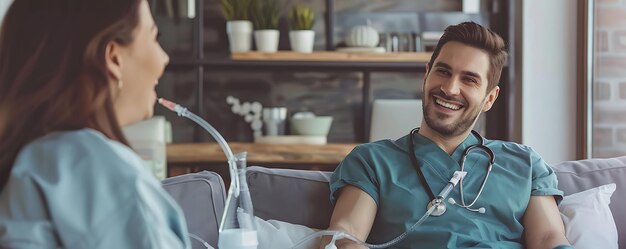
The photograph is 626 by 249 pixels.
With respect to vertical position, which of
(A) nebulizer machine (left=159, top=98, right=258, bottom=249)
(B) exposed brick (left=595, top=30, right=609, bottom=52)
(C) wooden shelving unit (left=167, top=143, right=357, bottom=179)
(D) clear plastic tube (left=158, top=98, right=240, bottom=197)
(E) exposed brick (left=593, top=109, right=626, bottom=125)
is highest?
(B) exposed brick (left=595, top=30, right=609, bottom=52)

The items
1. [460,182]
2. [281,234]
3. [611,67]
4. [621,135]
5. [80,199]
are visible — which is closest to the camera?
[80,199]

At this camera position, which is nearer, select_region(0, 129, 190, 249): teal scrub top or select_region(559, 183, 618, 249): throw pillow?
select_region(0, 129, 190, 249): teal scrub top

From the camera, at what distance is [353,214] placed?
2182mm

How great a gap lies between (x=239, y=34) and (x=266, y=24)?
0.16 m

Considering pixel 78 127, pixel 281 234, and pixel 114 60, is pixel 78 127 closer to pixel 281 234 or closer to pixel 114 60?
pixel 114 60

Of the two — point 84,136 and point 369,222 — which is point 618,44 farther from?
point 84,136

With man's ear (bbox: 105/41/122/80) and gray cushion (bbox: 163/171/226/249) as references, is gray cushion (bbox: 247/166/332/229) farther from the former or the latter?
man's ear (bbox: 105/41/122/80)

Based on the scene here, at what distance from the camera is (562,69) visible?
197 inches

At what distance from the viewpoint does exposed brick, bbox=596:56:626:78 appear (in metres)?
4.22

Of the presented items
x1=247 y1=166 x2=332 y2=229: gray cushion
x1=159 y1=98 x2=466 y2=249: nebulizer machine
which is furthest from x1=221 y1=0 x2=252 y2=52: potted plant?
x1=159 y1=98 x2=466 y2=249: nebulizer machine

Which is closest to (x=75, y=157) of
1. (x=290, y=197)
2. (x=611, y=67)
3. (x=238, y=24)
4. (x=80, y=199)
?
(x=80, y=199)

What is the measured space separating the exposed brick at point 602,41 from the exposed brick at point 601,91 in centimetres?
17

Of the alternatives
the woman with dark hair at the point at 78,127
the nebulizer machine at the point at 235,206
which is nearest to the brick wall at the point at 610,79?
the nebulizer machine at the point at 235,206

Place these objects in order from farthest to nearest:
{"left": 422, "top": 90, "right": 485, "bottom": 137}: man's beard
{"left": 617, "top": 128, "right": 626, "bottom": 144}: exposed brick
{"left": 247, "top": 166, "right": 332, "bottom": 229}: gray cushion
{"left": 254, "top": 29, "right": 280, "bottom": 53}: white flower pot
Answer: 1. {"left": 254, "top": 29, "right": 280, "bottom": 53}: white flower pot
2. {"left": 617, "top": 128, "right": 626, "bottom": 144}: exposed brick
3. {"left": 422, "top": 90, "right": 485, "bottom": 137}: man's beard
4. {"left": 247, "top": 166, "right": 332, "bottom": 229}: gray cushion
